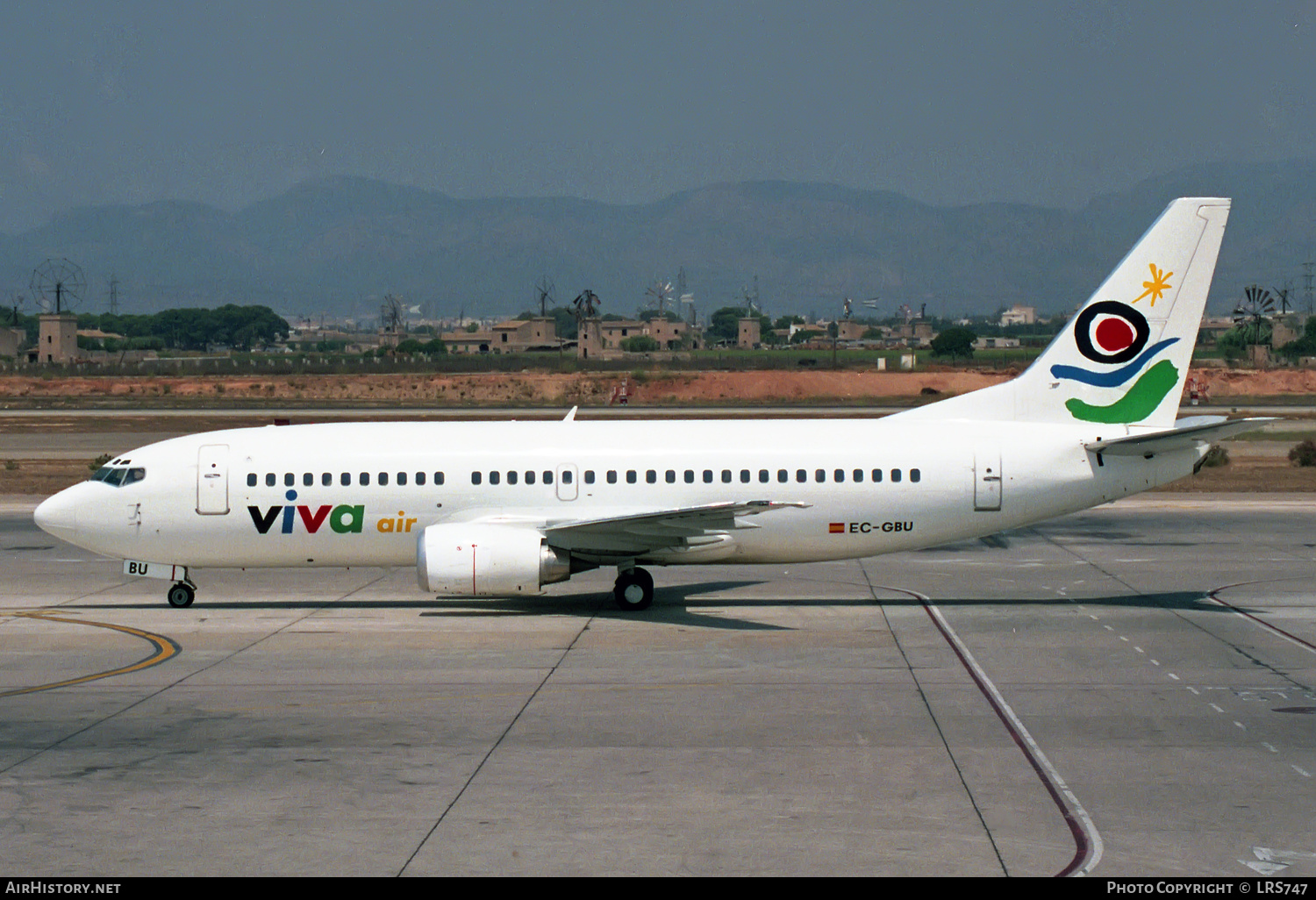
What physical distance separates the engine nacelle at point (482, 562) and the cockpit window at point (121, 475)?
6.69 m

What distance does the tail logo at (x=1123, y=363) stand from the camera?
28.9 meters

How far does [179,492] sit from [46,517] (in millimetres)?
2860

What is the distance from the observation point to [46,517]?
28750mm

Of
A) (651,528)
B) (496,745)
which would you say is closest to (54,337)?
(651,528)

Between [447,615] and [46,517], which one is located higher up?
[46,517]

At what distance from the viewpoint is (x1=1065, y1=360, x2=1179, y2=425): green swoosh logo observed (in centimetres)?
2889

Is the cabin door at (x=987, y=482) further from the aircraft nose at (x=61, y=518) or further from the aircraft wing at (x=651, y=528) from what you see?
the aircraft nose at (x=61, y=518)

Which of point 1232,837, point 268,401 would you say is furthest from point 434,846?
point 268,401

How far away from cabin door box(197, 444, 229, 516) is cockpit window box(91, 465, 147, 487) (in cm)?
126

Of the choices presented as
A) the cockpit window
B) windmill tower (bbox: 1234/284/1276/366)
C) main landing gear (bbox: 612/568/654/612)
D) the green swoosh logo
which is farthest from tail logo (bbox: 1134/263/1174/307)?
windmill tower (bbox: 1234/284/1276/366)

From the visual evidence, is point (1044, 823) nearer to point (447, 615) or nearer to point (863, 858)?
point (863, 858)

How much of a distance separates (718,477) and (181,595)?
38.5 feet

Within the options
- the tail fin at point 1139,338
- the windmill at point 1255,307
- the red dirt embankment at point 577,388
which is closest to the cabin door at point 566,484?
the tail fin at point 1139,338

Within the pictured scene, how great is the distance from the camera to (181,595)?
29297mm
